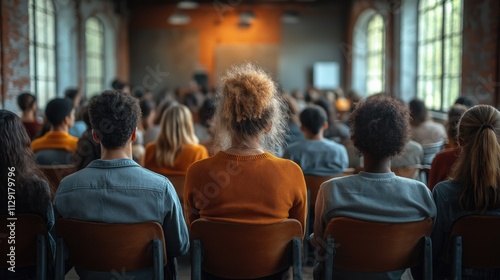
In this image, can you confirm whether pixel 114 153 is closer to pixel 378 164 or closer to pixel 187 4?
pixel 378 164

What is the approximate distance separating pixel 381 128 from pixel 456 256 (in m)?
0.58

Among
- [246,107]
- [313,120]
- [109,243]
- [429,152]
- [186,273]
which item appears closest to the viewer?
[109,243]

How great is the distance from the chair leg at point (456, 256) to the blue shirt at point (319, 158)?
5.72ft

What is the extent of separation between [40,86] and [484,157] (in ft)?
28.7

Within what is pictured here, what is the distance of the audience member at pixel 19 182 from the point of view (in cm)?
238

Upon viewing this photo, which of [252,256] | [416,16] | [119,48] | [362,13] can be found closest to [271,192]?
[252,256]

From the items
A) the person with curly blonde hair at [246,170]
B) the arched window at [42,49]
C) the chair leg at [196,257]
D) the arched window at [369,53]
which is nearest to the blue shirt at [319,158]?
the person with curly blonde hair at [246,170]

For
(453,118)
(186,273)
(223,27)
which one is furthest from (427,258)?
(223,27)

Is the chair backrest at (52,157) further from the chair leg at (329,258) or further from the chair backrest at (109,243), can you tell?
the chair leg at (329,258)

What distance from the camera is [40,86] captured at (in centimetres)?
984

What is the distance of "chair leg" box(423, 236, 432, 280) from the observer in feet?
7.25

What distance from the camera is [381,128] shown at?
2.28 metres

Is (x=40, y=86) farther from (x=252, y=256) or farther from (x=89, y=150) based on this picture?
(x=252, y=256)

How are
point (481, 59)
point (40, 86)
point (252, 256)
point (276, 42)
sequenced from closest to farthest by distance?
point (252, 256) → point (481, 59) → point (40, 86) → point (276, 42)
